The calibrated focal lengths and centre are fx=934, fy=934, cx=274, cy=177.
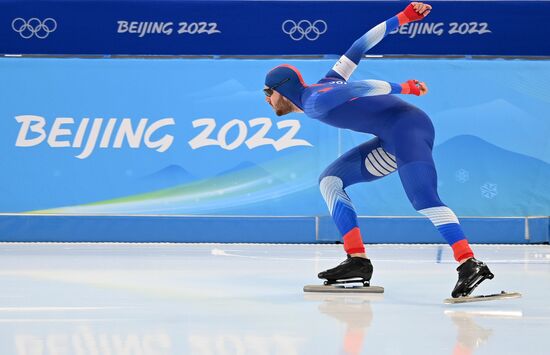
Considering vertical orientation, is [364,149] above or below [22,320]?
above

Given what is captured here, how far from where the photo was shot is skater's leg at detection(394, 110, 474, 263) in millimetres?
4594

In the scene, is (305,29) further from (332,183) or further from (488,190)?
(332,183)

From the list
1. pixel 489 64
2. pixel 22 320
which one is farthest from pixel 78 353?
pixel 489 64

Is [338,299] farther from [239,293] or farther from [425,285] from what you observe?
[425,285]

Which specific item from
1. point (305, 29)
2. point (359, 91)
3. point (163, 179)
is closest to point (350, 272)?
point (359, 91)

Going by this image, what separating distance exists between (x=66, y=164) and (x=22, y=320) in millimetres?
6143

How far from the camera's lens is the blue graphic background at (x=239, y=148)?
9.45 meters

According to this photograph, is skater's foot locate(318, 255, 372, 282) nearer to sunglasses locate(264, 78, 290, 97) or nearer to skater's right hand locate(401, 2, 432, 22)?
sunglasses locate(264, 78, 290, 97)

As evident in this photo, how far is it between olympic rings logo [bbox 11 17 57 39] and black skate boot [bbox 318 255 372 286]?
17.9 feet

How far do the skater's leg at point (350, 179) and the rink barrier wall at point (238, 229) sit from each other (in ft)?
14.1

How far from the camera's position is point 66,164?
31.3 feet

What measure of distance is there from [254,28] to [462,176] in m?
2.59

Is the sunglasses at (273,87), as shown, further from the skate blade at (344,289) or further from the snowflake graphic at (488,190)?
the snowflake graphic at (488,190)

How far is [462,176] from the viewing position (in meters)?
9.41
